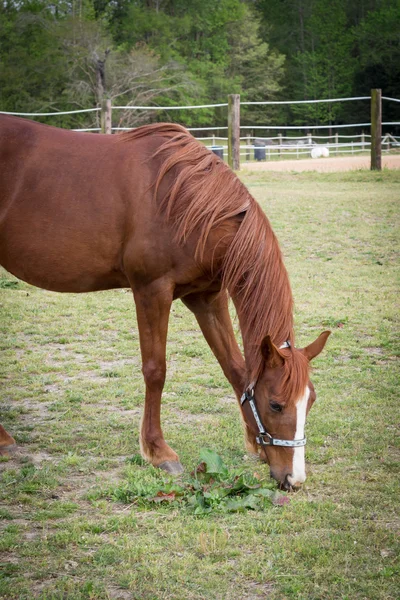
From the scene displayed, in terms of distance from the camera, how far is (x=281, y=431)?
327 cm

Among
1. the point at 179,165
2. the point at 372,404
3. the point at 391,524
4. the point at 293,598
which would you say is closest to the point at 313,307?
the point at 372,404

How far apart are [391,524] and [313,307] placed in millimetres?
3868

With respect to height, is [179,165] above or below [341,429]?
above

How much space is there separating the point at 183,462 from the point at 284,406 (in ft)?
2.61

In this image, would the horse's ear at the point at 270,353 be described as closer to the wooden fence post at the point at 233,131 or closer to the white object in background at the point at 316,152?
the wooden fence post at the point at 233,131

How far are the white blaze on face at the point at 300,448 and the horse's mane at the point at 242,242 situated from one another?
46 millimetres

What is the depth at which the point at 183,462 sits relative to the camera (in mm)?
3764

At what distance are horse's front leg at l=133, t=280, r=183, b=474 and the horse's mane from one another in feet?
1.00

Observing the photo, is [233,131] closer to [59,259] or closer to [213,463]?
[59,259]

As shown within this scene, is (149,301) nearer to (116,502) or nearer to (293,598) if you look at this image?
(116,502)

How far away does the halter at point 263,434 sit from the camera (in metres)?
3.23

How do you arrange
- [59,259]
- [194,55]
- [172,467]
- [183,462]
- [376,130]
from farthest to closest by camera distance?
[194,55] → [376,130] → [59,259] → [183,462] → [172,467]

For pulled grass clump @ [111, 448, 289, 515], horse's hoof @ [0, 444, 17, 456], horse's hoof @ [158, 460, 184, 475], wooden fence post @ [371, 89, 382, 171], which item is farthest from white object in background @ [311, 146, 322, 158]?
pulled grass clump @ [111, 448, 289, 515]

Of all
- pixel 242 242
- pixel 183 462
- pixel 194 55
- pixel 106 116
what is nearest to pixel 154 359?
pixel 183 462
